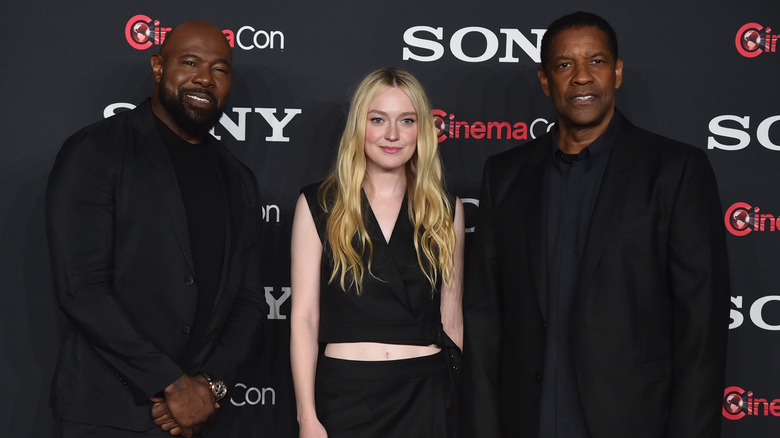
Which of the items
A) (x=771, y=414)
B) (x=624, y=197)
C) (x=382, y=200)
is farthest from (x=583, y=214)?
(x=771, y=414)

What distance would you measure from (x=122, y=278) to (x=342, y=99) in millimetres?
1365

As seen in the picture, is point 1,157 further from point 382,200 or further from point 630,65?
point 630,65

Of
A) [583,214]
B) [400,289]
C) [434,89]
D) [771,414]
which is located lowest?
[771,414]

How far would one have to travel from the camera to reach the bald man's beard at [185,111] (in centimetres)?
285

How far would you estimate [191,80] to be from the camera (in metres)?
2.87

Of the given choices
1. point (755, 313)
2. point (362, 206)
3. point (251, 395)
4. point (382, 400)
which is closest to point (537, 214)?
point (362, 206)

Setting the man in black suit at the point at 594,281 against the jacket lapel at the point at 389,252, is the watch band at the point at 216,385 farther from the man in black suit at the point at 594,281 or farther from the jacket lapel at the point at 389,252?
the man in black suit at the point at 594,281

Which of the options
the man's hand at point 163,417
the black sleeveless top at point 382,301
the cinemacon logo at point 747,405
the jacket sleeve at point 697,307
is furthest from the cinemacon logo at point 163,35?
the cinemacon logo at point 747,405

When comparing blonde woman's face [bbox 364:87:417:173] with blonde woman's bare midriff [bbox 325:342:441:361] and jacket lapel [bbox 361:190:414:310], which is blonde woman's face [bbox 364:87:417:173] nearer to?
jacket lapel [bbox 361:190:414:310]

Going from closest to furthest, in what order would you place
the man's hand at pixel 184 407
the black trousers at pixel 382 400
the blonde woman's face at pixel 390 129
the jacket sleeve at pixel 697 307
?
the jacket sleeve at pixel 697 307 < the man's hand at pixel 184 407 < the black trousers at pixel 382 400 < the blonde woman's face at pixel 390 129

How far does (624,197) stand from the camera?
240 cm

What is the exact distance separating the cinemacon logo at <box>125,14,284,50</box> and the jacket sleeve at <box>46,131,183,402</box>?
0.98 meters

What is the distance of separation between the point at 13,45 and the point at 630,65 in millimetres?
2776

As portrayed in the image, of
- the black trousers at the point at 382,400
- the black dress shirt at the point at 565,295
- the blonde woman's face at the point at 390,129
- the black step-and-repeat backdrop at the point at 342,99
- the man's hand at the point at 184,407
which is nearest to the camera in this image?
the black dress shirt at the point at 565,295
